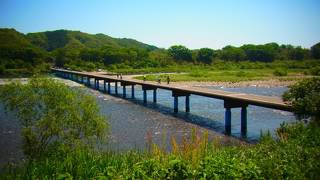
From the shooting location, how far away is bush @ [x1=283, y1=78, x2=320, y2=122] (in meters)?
18.7

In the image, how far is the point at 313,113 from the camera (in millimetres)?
18844

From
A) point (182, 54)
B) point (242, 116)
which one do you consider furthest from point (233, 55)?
point (242, 116)

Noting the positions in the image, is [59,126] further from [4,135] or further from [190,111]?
[190,111]

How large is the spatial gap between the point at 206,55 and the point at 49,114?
5874 inches

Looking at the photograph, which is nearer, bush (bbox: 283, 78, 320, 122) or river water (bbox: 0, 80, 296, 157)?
bush (bbox: 283, 78, 320, 122)

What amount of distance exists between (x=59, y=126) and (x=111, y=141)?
23.6 ft

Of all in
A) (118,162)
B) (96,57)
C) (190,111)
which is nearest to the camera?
(118,162)

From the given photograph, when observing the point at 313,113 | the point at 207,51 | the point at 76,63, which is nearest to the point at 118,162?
the point at 313,113

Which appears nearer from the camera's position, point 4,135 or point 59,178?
point 59,178

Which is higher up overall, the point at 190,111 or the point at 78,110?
the point at 78,110

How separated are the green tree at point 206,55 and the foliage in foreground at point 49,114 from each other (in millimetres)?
147687

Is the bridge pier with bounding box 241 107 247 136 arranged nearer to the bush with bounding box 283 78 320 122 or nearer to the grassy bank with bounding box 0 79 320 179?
the bush with bounding box 283 78 320 122

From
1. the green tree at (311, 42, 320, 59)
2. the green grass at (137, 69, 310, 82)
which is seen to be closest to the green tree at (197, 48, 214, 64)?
the green tree at (311, 42, 320, 59)

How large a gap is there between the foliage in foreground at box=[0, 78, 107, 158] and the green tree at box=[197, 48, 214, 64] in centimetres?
14769
